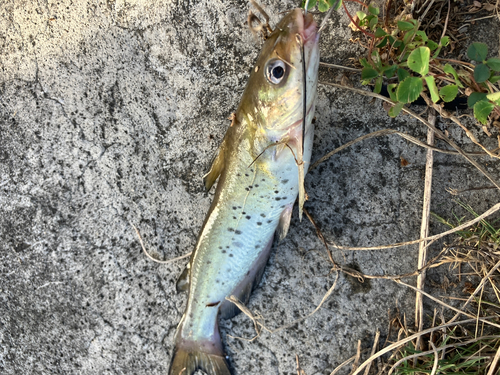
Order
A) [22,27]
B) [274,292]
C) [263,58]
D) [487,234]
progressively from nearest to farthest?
[263,58] → [487,234] → [274,292] → [22,27]

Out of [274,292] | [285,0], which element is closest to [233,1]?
[285,0]

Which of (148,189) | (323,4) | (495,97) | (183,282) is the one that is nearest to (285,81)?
(323,4)

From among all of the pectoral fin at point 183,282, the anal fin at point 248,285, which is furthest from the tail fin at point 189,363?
the pectoral fin at point 183,282

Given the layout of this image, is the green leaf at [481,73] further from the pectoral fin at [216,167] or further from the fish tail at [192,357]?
the fish tail at [192,357]

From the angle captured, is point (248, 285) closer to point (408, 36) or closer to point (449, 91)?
point (449, 91)

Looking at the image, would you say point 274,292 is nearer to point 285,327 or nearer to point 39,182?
point 285,327

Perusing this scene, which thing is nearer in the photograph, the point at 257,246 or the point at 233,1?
the point at 257,246
